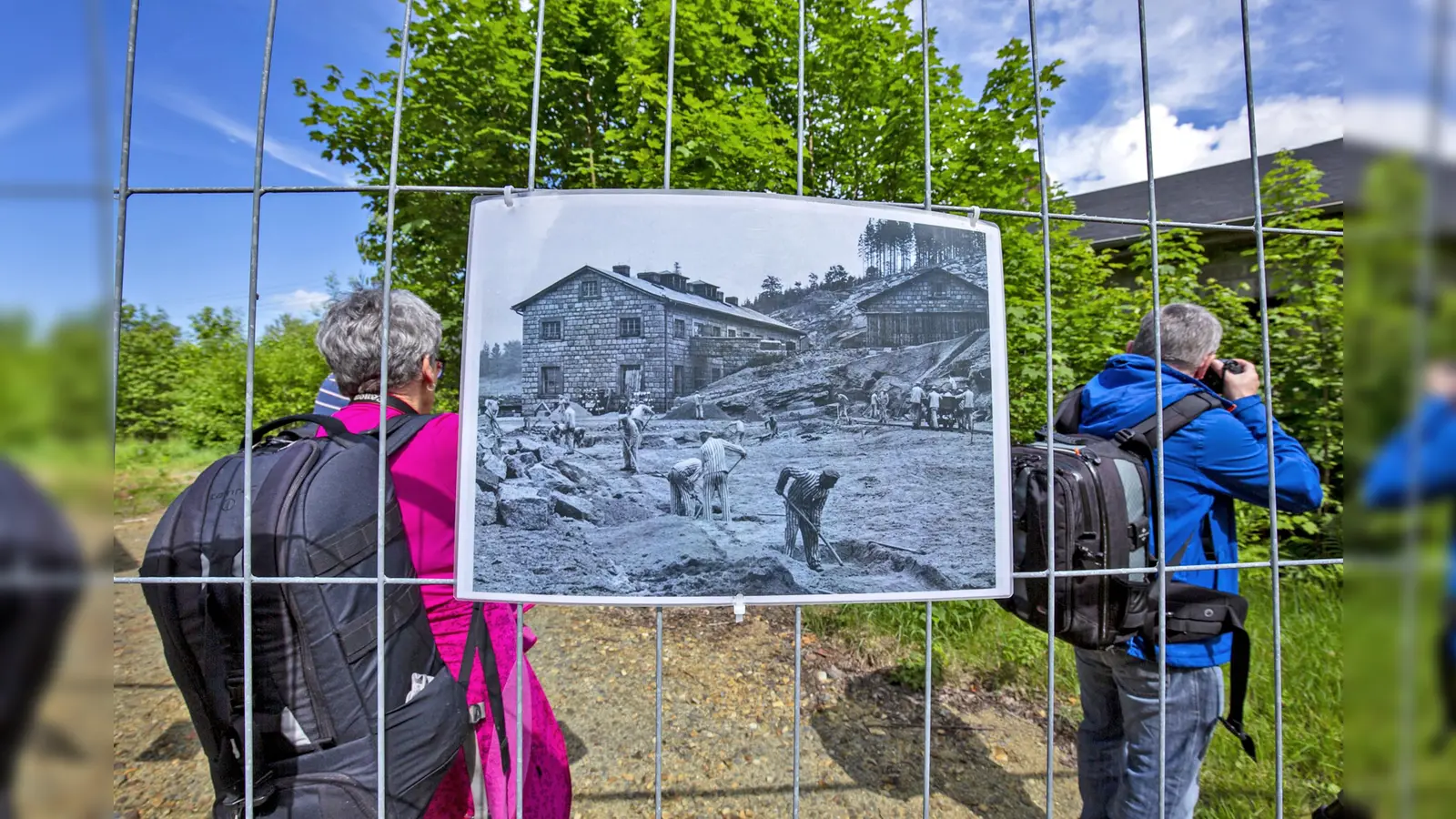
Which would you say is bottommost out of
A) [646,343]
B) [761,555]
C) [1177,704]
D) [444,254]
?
[1177,704]

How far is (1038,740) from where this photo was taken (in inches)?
131

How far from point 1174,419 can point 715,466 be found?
1.42 metres

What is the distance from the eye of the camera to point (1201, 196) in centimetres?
1127

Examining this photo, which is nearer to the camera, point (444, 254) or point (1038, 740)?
point (1038, 740)

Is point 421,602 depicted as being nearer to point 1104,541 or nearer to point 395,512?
point 395,512

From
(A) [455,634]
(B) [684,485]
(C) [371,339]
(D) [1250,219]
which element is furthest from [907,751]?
(D) [1250,219]

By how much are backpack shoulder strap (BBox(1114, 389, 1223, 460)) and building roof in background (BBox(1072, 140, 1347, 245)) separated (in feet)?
23.8

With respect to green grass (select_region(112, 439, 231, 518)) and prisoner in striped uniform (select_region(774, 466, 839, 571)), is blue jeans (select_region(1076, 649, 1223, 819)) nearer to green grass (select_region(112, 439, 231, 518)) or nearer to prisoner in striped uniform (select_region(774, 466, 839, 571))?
prisoner in striped uniform (select_region(774, 466, 839, 571))

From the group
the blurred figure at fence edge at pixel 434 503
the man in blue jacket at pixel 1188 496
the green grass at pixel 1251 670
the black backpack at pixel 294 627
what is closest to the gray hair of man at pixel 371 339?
the blurred figure at fence edge at pixel 434 503

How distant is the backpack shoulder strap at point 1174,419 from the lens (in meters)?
1.79
